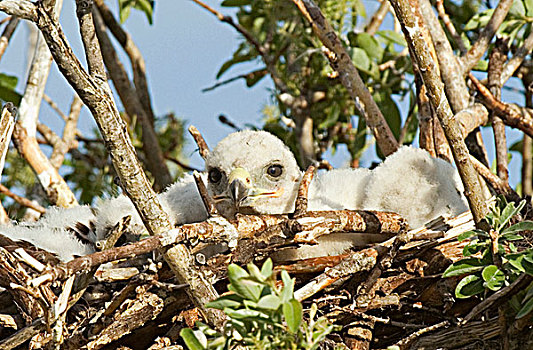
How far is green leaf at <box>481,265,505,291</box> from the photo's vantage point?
142cm

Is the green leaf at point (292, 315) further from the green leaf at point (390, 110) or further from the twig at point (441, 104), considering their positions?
the green leaf at point (390, 110)

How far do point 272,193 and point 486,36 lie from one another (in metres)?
1.02

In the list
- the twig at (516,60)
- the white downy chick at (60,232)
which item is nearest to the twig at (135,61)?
the white downy chick at (60,232)

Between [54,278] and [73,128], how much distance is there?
2.08 m

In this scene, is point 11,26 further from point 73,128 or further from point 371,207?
point 371,207

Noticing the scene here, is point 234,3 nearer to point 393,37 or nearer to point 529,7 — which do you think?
point 393,37

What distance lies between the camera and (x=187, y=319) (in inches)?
65.9

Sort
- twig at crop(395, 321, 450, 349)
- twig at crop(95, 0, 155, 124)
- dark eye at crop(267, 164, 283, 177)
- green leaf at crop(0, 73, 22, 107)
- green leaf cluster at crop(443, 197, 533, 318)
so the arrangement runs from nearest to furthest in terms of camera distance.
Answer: green leaf cluster at crop(443, 197, 533, 318) < twig at crop(395, 321, 450, 349) < dark eye at crop(267, 164, 283, 177) < green leaf at crop(0, 73, 22, 107) < twig at crop(95, 0, 155, 124)

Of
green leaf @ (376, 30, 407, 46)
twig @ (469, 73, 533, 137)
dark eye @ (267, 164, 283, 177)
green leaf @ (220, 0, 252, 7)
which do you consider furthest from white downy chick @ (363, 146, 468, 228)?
green leaf @ (220, 0, 252, 7)

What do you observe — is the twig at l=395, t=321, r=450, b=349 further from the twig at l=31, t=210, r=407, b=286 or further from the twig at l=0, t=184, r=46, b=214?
the twig at l=0, t=184, r=46, b=214

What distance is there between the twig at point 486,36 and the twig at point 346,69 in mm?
376

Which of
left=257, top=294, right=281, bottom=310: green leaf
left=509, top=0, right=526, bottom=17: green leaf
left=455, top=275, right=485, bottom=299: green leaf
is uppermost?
left=509, top=0, right=526, bottom=17: green leaf

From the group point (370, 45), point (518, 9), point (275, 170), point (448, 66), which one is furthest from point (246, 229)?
point (518, 9)

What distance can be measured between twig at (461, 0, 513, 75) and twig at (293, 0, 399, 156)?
376mm
